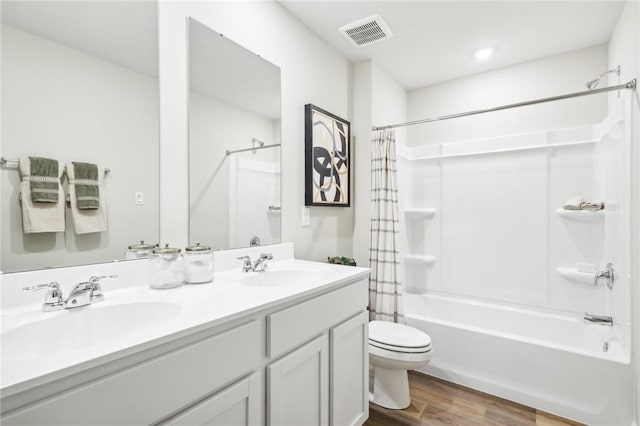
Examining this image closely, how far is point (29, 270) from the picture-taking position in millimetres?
999

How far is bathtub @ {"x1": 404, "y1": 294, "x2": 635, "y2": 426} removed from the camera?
1757 millimetres

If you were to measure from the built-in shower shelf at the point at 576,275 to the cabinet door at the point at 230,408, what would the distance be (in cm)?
259

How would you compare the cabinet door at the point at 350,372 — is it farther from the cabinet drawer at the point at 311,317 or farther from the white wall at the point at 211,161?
the white wall at the point at 211,161

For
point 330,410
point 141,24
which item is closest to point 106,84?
point 141,24

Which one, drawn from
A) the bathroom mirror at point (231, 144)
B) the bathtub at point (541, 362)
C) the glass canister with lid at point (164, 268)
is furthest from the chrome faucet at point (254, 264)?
the bathtub at point (541, 362)

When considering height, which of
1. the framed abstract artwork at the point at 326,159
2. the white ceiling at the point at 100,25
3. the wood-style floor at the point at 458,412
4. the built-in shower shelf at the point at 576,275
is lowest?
the wood-style floor at the point at 458,412

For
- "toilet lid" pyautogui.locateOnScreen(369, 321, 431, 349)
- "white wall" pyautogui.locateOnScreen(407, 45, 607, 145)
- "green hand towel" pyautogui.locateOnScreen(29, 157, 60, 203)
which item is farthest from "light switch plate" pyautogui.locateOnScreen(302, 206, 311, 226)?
"white wall" pyautogui.locateOnScreen(407, 45, 607, 145)

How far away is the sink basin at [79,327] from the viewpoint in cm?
81

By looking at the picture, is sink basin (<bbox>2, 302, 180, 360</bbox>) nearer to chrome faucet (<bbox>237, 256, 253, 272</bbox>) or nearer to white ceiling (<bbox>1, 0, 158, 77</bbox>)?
chrome faucet (<bbox>237, 256, 253, 272</bbox>)

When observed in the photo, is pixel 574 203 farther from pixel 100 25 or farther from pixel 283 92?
pixel 100 25

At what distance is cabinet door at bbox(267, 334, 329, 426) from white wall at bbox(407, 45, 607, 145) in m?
2.58

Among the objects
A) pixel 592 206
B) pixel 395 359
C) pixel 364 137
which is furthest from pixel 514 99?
pixel 395 359

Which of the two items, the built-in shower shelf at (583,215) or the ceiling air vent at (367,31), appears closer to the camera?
the ceiling air vent at (367,31)

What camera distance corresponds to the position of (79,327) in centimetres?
93
